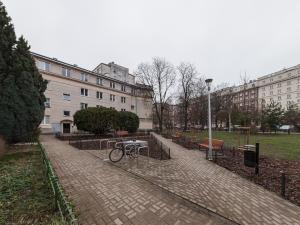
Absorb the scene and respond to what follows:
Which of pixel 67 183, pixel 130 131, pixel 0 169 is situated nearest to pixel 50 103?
pixel 130 131

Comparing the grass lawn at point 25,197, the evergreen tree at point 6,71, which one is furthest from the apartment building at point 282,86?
the grass lawn at point 25,197

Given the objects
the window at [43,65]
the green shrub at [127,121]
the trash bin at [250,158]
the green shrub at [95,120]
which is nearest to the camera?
the trash bin at [250,158]

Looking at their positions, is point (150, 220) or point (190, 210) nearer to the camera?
point (150, 220)

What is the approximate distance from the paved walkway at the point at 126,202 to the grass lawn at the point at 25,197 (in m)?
0.55

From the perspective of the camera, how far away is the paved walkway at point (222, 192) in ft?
12.1

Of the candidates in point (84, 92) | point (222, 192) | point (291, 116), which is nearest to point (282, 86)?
point (291, 116)

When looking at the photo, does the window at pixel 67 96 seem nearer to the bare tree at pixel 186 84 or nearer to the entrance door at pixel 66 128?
the entrance door at pixel 66 128

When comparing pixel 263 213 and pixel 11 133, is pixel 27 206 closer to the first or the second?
pixel 263 213

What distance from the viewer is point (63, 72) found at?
3088cm

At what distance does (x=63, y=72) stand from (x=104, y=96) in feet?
32.1

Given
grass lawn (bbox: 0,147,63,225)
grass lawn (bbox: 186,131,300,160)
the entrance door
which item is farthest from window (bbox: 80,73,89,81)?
grass lawn (bbox: 0,147,63,225)

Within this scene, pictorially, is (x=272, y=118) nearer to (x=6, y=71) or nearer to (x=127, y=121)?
(x=127, y=121)

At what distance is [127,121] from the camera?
84.5ft

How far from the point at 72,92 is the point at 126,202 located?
31.9 m
